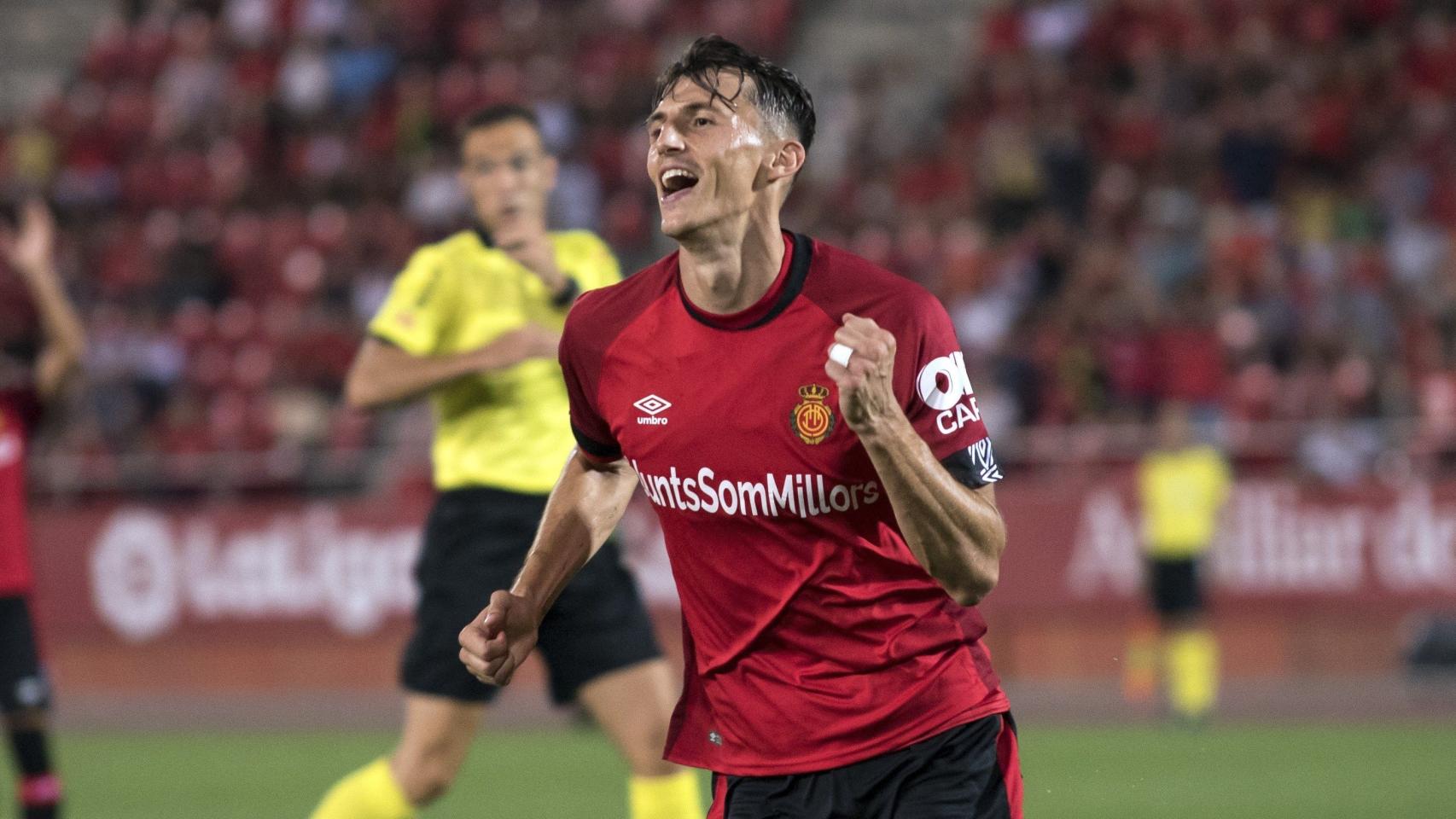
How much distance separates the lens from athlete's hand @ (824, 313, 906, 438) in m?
3.76

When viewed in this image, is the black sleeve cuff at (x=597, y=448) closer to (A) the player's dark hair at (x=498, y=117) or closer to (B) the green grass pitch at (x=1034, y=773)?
(A) the player's dark hair at (x=498, y=117)

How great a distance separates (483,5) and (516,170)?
1797 cm

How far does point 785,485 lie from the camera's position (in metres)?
4.21

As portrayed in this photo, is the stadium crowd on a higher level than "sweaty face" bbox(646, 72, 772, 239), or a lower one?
higher

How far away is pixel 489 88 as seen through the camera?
22.8 meters

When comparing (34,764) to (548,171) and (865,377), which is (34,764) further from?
(865,377)

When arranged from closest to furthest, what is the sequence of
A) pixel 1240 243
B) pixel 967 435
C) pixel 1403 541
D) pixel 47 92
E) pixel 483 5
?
pixel 967 435 < pixel 1403 541 < pixel 1240 243 < pixel 483 5 < pixel 47 92

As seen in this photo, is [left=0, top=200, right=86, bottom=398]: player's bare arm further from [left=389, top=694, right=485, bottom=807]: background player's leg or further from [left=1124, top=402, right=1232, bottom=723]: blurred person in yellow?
[left=1124, top=402, right=1232, bottom=723]: blurred person in yellow

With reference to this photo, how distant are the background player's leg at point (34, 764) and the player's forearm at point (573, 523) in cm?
428

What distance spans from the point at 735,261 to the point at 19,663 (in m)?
5.05

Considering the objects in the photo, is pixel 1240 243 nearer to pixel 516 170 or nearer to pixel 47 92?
pixel 516 170

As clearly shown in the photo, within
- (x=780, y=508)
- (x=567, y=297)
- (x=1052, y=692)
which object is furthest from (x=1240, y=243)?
(x=780, y=508)

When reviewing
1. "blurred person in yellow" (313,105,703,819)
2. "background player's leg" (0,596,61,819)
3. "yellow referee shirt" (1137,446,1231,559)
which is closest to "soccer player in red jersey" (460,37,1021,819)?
"blurred person in yellow" (313,105,703,819)

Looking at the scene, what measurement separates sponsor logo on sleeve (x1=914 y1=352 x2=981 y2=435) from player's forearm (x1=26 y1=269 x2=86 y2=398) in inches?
209
